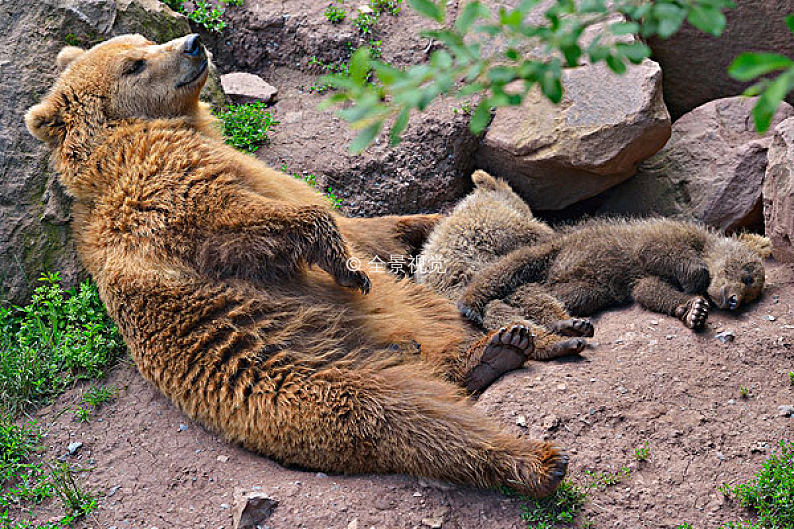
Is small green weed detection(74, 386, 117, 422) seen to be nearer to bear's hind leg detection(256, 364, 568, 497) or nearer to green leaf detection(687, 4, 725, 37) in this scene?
bear's hind leg detection(256, 364, 568, 497)

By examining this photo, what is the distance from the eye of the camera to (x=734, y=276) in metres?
5.21

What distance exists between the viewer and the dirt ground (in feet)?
13.1

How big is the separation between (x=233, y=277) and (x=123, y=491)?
1.36 m

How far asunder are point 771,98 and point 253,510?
3.26 m

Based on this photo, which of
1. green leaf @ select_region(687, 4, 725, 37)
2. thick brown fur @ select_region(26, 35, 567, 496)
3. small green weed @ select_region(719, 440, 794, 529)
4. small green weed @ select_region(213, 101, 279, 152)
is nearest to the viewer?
green leaf @ select_region(687, 4, 725, 37)

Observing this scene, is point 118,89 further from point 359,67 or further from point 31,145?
point 359,67

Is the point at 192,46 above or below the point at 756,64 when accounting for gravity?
below

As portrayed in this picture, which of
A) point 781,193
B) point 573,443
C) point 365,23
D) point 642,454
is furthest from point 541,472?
point 365,23

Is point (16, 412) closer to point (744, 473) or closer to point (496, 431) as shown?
point (496, 431)

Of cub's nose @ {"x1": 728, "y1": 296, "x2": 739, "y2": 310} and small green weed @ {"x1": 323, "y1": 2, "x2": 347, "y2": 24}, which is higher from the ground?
small green weed @ {"x1": 323, "y1": 2, "x2": 347, "y2": 24}

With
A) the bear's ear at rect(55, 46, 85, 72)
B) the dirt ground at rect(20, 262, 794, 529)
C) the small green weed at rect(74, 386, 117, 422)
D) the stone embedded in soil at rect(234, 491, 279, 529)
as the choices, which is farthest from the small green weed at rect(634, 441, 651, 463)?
the bear's ear at rect(55, 46, 85, 72)

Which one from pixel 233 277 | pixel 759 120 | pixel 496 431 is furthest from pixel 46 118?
pixel 759 120

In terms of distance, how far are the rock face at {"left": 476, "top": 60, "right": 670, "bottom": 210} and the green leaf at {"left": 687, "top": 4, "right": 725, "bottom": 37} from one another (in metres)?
4.46

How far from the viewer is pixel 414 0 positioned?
1862mm
